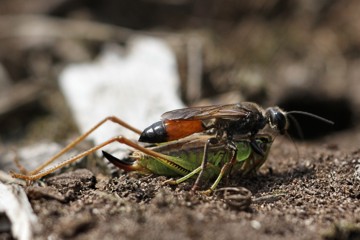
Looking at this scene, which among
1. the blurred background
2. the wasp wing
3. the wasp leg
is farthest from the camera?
the blurred background

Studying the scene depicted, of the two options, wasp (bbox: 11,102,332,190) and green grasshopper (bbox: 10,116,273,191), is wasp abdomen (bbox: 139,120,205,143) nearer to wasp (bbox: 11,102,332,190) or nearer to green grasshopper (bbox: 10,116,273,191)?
wasp (bbox: 11,102,332,190)

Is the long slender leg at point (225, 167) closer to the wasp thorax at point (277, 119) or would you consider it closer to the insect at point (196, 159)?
the insect at point (196, 159)

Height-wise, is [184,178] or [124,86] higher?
[124,86]

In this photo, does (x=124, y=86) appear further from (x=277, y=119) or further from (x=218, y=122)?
(x=277, y=119)

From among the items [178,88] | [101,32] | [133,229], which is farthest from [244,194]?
[101,32]

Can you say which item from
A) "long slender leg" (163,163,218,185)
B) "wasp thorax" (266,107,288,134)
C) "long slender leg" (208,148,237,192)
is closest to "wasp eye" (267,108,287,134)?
"wasp thorax" (266,107,288,134)

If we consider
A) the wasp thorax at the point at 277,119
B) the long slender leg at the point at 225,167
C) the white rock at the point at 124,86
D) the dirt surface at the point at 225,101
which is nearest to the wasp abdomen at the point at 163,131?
the dirt surface at the point at 225,101

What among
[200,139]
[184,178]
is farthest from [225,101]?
[184,178]
